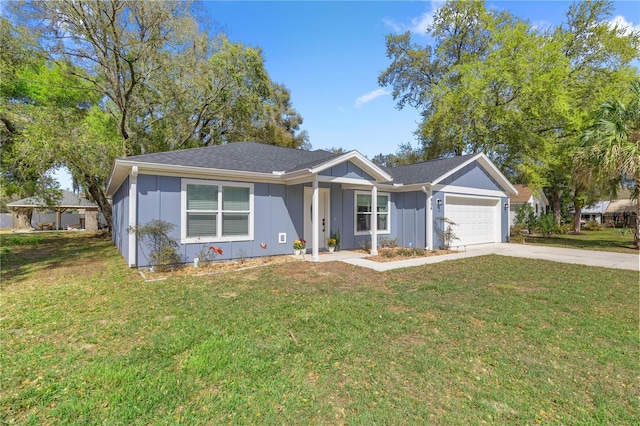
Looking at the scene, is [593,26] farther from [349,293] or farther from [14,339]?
[14,339]

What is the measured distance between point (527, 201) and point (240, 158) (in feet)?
82.4

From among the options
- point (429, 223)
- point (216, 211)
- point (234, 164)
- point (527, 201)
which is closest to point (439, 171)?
point (429, 223)

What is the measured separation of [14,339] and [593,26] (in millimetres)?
29302

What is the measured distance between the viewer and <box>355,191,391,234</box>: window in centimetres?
1155

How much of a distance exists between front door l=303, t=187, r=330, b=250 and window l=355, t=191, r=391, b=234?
138 centimetres

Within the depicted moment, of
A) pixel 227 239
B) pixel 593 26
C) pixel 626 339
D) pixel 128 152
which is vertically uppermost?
pixel 593 26

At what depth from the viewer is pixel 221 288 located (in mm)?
6012

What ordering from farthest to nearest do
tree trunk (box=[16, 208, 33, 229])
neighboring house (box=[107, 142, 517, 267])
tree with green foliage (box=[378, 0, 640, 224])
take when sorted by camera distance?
1. tree trunk (box=[16, 208, 33, 229])
2. tree with green foliage (box=[378, 0, 640, 224])
3. neighboring house (box=[107, 142, 517, 267])

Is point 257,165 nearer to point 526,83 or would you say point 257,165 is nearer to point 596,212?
point 526,83

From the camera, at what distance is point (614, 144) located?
11.4 meters

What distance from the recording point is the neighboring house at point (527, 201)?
24.4m

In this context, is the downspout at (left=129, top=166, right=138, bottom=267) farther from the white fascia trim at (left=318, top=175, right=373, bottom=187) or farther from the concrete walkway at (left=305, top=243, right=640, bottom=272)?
the white fascia trim at (left=318, top=175, right=373, bottom=187)

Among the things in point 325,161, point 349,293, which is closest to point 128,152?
point 325,161

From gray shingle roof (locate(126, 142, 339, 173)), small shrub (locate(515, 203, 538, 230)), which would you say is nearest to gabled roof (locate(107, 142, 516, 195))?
gray shingle roof (locate(126, 142, 339, 173))
